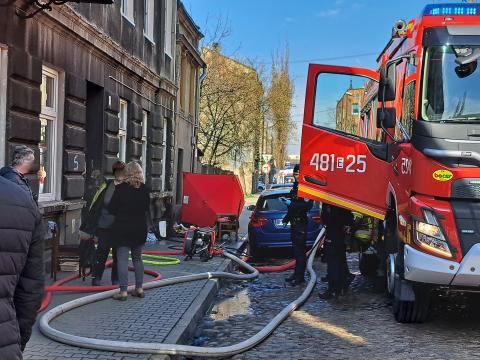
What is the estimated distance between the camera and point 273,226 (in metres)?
12.2

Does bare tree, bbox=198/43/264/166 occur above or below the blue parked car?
above

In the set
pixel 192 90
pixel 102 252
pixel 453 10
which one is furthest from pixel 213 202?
pixel 192 90

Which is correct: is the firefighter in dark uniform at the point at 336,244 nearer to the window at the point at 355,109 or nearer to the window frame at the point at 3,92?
the window at the point at 355,109

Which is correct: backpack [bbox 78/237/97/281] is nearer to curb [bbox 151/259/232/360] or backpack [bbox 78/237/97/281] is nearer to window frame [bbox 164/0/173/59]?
curb [bbox 151/259/232/360]

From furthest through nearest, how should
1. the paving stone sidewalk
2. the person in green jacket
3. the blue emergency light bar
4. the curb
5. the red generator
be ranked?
the red generator, the person in green jacket, the blue emergency light bar, the curb, the paving stone sidewalk

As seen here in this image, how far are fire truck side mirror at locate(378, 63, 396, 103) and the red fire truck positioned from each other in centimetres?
1

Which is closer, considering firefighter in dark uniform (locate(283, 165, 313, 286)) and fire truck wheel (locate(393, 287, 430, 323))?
fire truck wheel (locate(393, 287, 430, 323))

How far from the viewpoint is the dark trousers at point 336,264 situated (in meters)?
8.31

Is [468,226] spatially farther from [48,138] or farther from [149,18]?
[149,18]

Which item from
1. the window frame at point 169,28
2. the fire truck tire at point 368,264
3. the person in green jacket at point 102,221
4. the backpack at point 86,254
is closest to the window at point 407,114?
the fire truck tire at point 368,264

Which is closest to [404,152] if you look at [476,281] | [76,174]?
[476,281]

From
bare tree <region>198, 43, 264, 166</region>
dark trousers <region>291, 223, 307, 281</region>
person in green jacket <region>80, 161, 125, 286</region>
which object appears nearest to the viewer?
person in green jacket <region>80, 161, 125, 286</region>

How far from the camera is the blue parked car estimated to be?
1216 cm

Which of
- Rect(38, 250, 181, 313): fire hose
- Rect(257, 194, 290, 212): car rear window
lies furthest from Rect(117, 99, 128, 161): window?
Rect(257, 194, 290, 212): car rear window
